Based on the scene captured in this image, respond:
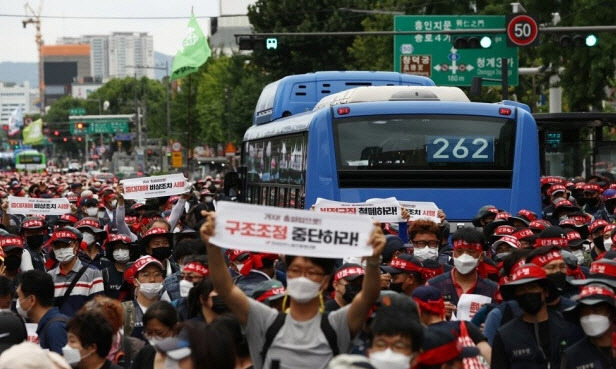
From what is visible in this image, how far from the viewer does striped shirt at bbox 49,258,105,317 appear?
38.7 feet

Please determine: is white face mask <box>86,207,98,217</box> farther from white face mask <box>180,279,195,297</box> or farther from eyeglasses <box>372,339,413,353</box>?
eyeglasses <box>372,339,413,353</box>

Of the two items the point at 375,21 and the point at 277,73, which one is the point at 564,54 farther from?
the point at 277,73

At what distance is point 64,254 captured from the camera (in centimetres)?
1235

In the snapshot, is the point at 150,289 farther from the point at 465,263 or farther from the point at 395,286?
→ the point at 465,263

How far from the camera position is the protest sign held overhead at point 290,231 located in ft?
22.2

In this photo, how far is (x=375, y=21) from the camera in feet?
181

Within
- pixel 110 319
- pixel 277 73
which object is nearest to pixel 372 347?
pixel 110 319

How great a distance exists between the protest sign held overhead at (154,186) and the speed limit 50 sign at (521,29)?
32.9 feet

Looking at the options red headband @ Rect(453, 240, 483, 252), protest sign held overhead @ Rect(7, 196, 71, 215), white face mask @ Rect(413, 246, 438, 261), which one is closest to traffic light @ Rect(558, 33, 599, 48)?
protest sign held overhead @ Rect(7, 196, 71, 215)

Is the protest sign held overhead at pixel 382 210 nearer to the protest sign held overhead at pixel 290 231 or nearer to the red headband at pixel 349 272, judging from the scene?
the red headband at pixel 349 272

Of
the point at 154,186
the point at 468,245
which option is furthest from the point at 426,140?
the point at 468,245

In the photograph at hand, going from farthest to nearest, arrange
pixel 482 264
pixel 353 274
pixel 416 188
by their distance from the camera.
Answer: pixel 416 188 < pixel 482 264 < pixel 353 274

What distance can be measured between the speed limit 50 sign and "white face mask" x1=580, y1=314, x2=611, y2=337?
19318 millimetres

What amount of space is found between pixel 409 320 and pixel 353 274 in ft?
8.49
